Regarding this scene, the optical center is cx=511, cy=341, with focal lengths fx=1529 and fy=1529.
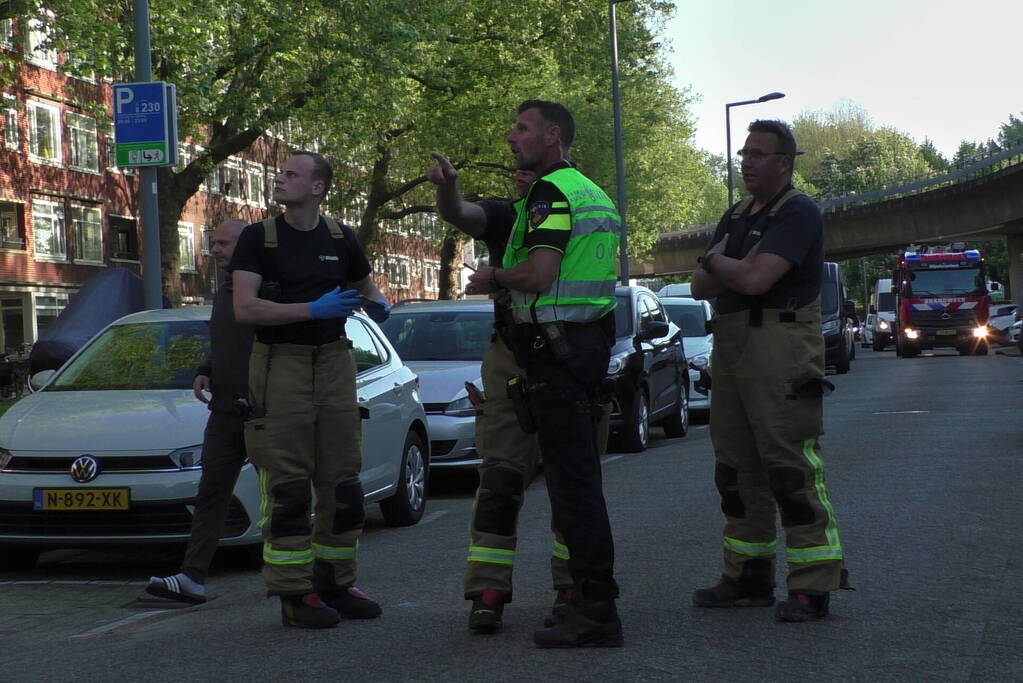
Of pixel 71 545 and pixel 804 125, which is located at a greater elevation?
pixel 804 125

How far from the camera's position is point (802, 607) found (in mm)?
5590

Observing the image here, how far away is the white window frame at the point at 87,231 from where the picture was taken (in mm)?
46438

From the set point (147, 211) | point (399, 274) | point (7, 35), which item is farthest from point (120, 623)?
point (399, 274)

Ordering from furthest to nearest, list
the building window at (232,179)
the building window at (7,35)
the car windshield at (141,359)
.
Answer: the building window at (232,179)
the building window at (7,35)
the car windshield at (141,359)

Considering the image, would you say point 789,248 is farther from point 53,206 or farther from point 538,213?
point 53,206

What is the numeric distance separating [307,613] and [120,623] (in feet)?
3.62

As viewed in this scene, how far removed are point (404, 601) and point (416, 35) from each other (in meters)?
24.9

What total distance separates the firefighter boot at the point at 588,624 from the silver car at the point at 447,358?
6334 mm

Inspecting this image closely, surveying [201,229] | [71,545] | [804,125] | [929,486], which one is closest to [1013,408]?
[929,486]

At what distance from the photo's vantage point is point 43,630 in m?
6.60

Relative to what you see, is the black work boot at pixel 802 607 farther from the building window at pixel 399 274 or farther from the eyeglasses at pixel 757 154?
the building window at pixel 399 274

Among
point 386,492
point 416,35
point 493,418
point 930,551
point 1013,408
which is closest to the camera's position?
point 493,418

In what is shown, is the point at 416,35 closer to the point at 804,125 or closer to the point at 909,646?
the point at 909,646

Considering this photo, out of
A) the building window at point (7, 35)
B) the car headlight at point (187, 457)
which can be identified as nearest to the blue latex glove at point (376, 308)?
the car headlight at point (187, 457)
